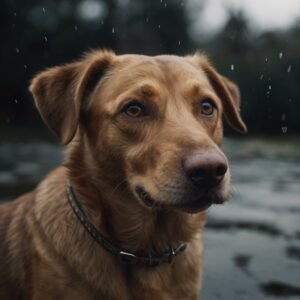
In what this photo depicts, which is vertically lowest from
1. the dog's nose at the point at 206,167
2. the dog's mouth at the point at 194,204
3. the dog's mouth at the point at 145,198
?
the dog's mouth at the point at 145,198

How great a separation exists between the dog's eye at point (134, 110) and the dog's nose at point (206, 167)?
2.08 ft

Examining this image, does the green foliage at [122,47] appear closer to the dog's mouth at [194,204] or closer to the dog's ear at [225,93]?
the dog's ear at [225,93]

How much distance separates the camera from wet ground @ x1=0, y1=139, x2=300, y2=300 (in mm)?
5480

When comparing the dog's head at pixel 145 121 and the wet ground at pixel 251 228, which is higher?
the dog's head at pixel 145 121

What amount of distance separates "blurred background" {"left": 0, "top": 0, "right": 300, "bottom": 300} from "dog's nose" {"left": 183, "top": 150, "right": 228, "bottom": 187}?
5265 mm

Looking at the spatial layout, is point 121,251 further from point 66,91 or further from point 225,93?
point 225,93

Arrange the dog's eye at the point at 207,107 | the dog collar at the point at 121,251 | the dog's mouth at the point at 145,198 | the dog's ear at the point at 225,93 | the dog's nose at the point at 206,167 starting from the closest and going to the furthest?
the dog's nose at the point at 206,167 < the dog's mouth at the point at 145,198 < the dog collar at the point at 121,251 < the dog's eye at the point at 207,107 < the dog's ear at the point at 225,93

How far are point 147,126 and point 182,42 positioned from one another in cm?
2817

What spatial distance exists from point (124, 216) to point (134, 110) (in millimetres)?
689

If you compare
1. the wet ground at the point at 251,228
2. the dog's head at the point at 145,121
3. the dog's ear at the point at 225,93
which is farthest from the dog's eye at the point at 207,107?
the wet ground at the point at 251,228

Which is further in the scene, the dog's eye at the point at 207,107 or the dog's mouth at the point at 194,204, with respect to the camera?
the dog's eye at the point at 207,107

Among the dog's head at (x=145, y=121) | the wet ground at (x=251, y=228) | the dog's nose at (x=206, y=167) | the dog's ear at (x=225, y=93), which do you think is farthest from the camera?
the wet ground at (x=251, y=228)

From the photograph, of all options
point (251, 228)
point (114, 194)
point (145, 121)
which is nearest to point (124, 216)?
point (114, 194)

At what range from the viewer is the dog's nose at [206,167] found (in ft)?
10.6
